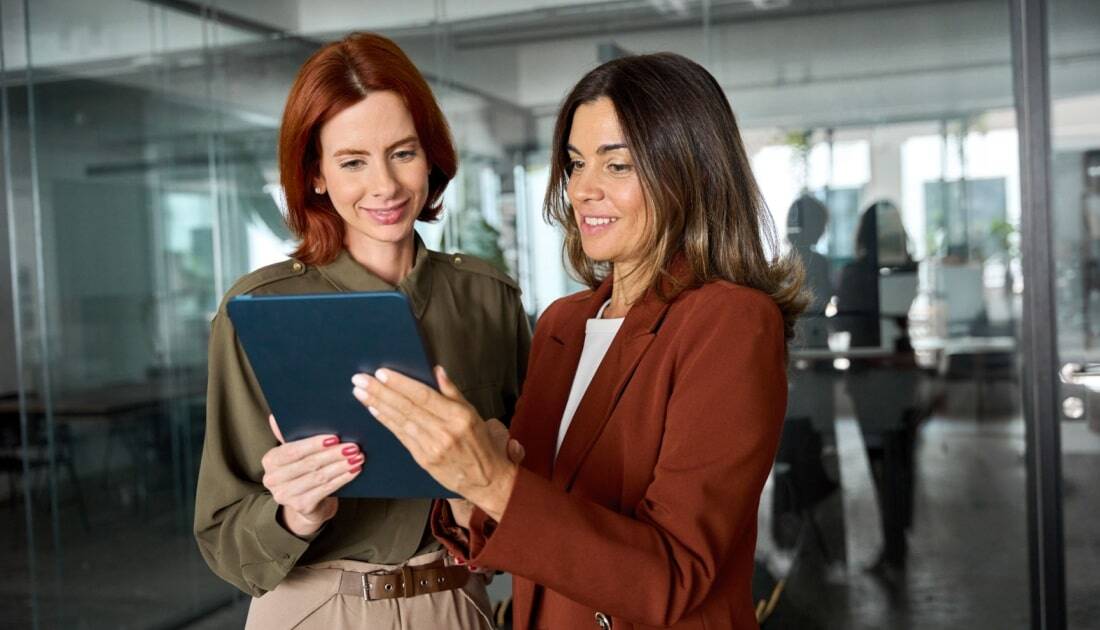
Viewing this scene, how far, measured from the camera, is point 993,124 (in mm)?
3520

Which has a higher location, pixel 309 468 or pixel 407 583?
pixel 309 468

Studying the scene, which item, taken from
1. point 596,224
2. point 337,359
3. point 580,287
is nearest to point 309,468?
point 337,359

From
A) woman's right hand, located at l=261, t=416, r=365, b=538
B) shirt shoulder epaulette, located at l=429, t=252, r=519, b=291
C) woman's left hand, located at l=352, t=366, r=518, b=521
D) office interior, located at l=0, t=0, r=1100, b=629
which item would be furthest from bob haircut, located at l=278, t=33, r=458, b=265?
office interior, located at l=0, t=0, r=1100, b=629

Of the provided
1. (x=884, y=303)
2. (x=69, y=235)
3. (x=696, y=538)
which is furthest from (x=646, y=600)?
(x=69, y=235)

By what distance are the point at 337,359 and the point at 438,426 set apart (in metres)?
0.14

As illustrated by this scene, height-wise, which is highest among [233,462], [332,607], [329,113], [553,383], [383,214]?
[329,113]

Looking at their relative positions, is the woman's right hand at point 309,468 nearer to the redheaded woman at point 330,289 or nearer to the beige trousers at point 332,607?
the redheaded woman at point 330,289

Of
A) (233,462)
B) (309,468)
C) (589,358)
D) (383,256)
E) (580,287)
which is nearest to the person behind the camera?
(309,468)

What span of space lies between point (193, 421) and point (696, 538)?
3.86 m

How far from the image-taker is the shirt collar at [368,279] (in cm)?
168

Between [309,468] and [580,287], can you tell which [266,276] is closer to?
[309,468]

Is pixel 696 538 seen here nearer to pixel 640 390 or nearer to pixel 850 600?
pixel 640 390

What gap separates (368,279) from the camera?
1.69 metres

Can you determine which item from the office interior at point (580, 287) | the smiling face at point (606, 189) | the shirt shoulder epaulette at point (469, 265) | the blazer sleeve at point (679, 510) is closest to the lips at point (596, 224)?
the smiling face at point (606, 189)
